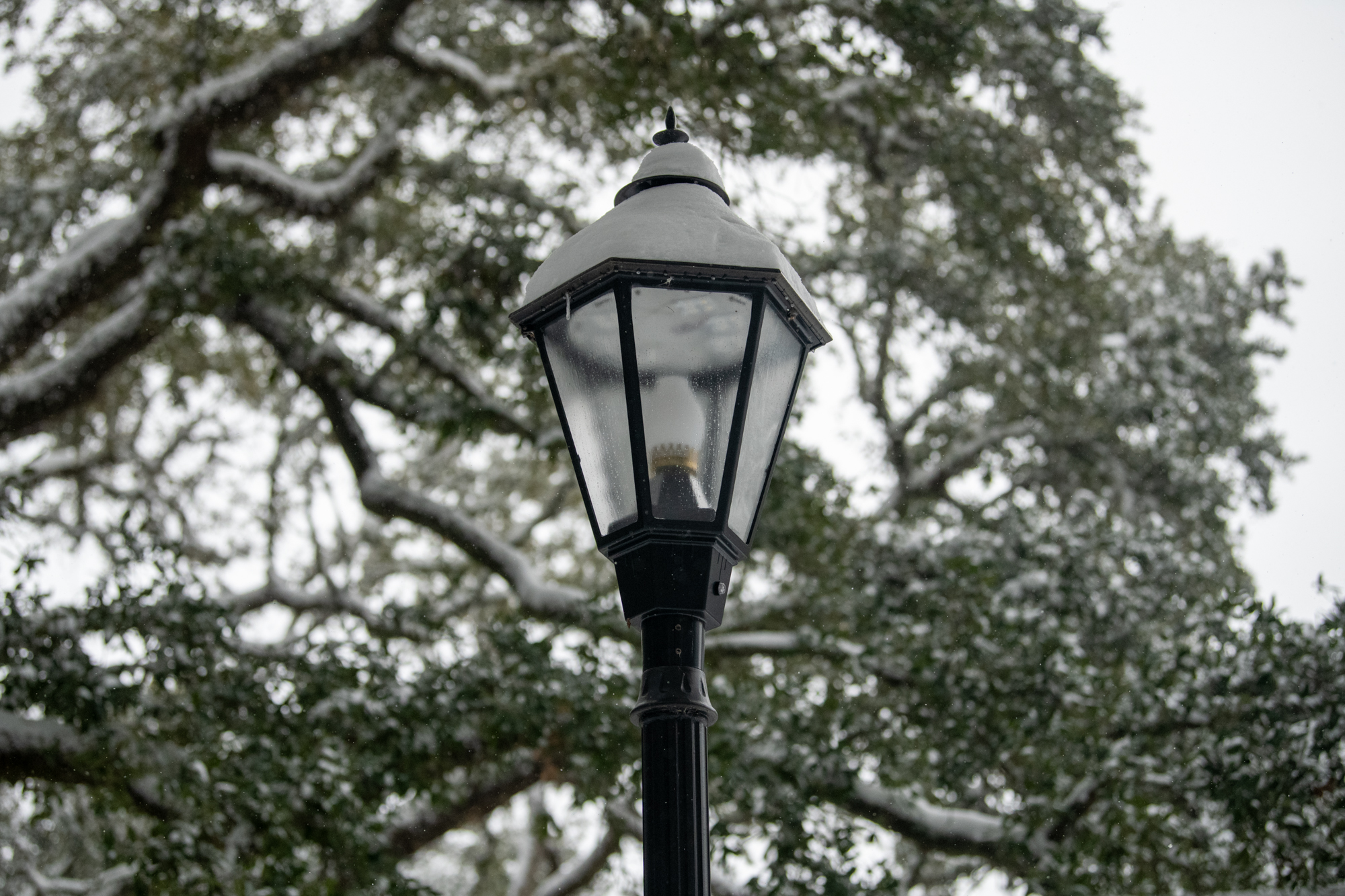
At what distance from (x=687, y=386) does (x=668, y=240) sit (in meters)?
0.29

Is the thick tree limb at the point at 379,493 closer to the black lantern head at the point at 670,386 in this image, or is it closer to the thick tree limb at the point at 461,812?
the thick tree limb at the point at 461,812

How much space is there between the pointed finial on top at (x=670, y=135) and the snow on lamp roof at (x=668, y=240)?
0.88 ft

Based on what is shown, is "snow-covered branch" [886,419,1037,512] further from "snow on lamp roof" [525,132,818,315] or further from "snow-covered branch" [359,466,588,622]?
"snow on lamp roof" [525,132,818,315]

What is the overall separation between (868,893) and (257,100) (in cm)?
610

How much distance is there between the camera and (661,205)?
8.13 ft

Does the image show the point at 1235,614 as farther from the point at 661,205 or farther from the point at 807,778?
the point at 661,205

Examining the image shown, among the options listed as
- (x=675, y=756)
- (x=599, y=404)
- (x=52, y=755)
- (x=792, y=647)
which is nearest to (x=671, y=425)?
(x=599, y=404)

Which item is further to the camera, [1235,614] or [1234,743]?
[1235,614]

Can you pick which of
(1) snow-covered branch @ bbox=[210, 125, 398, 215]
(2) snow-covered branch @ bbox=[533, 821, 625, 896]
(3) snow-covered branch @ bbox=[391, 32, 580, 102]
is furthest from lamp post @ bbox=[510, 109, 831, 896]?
(2) snow-covered branch @ bbox=[533, 821, 625, 896]

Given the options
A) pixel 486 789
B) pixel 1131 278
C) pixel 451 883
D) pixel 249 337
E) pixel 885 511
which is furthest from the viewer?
pixel 451 883

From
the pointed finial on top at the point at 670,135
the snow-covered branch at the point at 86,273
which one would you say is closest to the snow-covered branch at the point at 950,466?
the snow-covered branch at the point at 86,273

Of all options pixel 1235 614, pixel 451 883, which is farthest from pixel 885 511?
pixel 451 883

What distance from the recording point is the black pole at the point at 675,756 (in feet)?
6.79

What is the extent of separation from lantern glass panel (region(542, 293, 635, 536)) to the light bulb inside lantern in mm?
46
